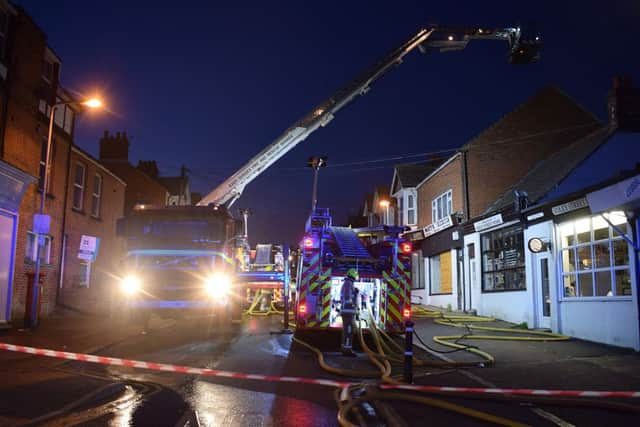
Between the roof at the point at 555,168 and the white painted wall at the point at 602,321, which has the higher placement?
the roof at the point at 555,168

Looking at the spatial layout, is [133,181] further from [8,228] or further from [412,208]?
A: [8,228]

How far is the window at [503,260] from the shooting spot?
1681cm

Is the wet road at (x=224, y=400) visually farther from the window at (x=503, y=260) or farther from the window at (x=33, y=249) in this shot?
the window at (x=503, y=260)

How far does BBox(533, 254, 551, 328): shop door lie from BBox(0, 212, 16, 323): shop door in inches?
560

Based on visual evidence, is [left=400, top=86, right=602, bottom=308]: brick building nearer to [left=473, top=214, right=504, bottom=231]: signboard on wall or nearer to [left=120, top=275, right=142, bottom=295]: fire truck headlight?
[left=473, top=214, right=504, bottom=231]: signboard on wall

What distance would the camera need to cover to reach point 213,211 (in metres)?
14.4

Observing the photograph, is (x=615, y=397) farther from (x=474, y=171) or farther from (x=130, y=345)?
(x=474, y=171)

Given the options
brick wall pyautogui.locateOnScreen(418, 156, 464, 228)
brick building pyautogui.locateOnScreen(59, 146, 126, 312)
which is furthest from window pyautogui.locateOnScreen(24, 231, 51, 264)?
brick wall pyautogui.locateOnScreen(418, 156, 464, 228)

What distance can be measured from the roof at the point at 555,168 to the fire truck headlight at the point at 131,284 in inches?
445

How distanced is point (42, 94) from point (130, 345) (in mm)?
8610

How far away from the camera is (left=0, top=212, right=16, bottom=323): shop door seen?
13672 millimetres

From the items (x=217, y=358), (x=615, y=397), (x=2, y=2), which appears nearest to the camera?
(x=615, y=397)

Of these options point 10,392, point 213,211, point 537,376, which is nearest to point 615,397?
point 537,376

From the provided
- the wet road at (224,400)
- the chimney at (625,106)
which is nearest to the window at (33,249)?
the wet road at (224,400)
